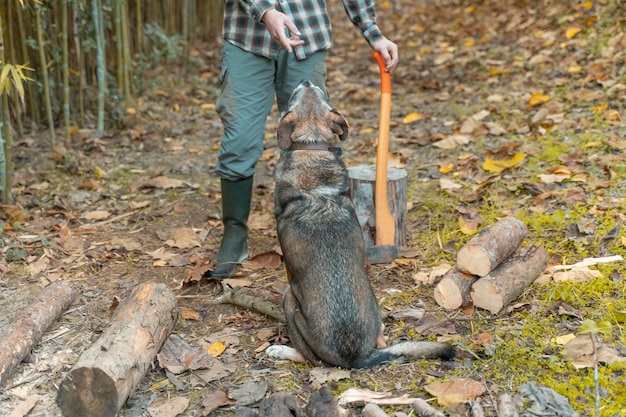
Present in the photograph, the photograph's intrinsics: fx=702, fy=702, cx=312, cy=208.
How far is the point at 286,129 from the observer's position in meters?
4.09

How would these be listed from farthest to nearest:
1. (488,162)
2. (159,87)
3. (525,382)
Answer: (159,87) → (488,162) → (525,382)

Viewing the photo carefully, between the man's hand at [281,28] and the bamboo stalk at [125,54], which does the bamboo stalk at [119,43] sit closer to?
the bamboo stalk at [125,54]

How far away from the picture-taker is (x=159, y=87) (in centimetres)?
914

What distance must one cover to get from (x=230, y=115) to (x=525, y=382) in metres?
2.37

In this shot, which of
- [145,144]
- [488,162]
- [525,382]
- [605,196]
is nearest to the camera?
[525,382]

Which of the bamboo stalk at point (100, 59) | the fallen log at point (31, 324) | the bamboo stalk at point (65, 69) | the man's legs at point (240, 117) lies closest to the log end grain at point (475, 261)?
the man's legs at point (240, 117)

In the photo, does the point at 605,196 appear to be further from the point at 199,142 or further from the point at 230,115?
the point at 199,142

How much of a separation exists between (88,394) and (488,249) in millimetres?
2253

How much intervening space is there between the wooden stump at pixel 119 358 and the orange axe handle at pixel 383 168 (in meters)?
1.55

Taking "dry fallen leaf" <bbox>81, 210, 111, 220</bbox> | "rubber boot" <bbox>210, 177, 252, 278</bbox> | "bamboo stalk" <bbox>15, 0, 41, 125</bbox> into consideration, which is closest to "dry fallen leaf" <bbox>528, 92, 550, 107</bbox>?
"rubber boot" <bbox>210, 177, 252, 278</bbox>

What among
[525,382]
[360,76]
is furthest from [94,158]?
[525,382]

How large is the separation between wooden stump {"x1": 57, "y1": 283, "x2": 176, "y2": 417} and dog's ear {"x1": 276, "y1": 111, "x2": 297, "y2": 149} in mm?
1089

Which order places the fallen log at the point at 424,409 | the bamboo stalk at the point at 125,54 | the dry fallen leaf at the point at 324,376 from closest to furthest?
1. the fallen log at the point at 424,409
2. the dry fallen leaf at the point at 324,376
3. the bamboo stalk at the point at 125,54

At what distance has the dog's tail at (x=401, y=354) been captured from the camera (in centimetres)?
345
